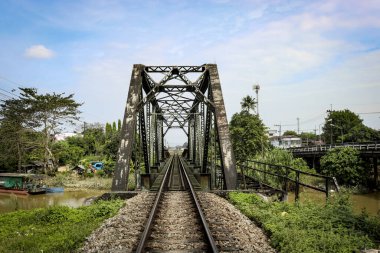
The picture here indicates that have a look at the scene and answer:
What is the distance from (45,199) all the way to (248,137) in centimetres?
3161

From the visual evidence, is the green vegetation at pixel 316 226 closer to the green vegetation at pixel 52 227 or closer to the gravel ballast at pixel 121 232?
the gravel ballast at pixel 121 232

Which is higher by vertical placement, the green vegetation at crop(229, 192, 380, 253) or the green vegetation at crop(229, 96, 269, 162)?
the green vegetation at crop(229, 96, 269, 162)

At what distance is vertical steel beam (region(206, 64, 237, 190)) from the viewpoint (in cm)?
1157

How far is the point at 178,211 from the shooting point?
28.7 feet

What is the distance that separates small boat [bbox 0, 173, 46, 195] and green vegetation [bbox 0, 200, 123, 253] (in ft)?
101

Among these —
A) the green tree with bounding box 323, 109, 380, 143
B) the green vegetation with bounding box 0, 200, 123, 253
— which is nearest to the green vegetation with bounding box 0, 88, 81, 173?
the green vegetation with bounding box 0, 200, 123, 253

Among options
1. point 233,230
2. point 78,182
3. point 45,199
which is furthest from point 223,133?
point 78,182

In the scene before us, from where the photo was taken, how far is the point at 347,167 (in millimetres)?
37062

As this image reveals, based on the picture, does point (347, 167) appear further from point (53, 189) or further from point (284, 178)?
point (53, 189)

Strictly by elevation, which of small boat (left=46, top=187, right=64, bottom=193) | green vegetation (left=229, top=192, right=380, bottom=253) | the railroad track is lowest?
small boat (left=46, top=187, right=64, bottom=193)

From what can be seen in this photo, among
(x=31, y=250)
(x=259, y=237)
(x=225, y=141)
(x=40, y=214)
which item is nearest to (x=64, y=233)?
(x=31, y=250)

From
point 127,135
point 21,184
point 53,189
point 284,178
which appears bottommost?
point 53,189

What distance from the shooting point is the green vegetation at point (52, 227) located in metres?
6.02

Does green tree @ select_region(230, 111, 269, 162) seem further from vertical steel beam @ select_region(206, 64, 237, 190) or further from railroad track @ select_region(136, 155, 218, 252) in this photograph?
railroad track @ select_region(136, 155, 218, 252)
